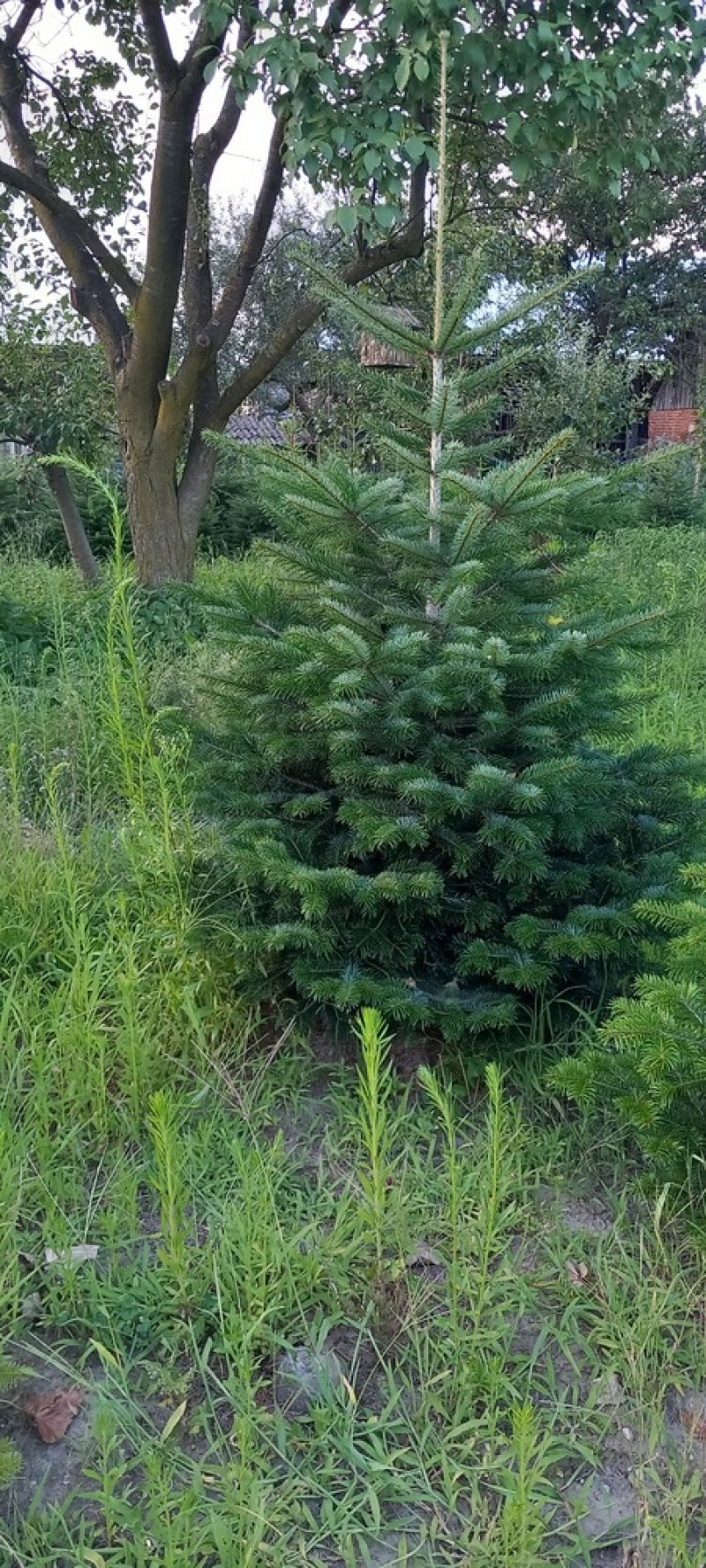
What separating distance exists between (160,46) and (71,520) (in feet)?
10.2

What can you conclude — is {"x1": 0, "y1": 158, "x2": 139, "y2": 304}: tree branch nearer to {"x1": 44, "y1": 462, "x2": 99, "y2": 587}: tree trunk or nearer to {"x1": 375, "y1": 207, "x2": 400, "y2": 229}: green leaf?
{"x1": 44, "y1": 462, "x2": 99, "y2": 587}: tree trunk

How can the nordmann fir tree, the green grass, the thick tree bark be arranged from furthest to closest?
the thick tree bark → the nordmann fir tree → the green grass

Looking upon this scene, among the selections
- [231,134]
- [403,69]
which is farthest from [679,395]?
[403,69]

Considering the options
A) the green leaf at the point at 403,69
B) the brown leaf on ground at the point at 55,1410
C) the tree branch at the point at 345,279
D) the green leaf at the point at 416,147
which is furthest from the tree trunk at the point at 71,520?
the brown leaf on ground at the point at 55,1410

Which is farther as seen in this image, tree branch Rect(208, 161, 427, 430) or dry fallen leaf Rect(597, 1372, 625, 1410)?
tree branch Rect(208, 161, 427, 430)

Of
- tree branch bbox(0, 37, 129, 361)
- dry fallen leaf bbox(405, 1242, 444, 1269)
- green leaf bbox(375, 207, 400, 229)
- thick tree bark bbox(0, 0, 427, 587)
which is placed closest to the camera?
dry fallen leaf bbox(405, 1242, 444, 1269)

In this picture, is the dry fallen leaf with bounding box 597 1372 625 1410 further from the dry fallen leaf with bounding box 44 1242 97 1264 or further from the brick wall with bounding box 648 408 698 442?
the brick wall with bounding box 648 408 698 442

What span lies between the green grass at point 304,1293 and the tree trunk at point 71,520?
5689mm

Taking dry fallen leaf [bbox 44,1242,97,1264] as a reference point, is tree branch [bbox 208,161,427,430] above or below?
above

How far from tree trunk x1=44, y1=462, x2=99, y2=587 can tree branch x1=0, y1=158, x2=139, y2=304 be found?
1.40 meters

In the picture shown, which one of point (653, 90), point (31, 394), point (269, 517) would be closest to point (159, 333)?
point (31, 394)

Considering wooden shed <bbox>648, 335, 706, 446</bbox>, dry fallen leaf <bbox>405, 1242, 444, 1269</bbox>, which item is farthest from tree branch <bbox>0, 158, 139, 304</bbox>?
wooden shed <bbox>648, 335, 706, 446</bbox>

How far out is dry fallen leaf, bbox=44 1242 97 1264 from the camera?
5.96 feet

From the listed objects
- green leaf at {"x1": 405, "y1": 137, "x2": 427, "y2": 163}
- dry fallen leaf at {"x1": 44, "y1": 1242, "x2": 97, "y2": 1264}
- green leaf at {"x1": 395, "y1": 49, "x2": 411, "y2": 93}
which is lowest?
dry fallen leaf at {"x1": 44, "y1": 1242, "x2": 97, "y2": 1264}
